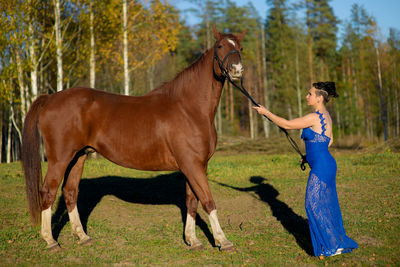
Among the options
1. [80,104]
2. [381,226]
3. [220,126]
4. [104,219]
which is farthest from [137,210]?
[220,126]

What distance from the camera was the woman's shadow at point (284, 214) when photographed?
17.9 ft

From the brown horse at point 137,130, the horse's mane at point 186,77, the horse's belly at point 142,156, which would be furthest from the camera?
the horse's mane at point 186,77

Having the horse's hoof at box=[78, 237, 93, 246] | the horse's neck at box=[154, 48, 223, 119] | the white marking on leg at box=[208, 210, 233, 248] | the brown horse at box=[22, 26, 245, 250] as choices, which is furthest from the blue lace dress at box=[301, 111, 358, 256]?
the horse's hoof at box=[78, 237, 93, 246]

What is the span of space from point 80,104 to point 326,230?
403 centimetres

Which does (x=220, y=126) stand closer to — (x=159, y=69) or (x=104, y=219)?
(x=159, y=69)

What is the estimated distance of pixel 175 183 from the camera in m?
9.92

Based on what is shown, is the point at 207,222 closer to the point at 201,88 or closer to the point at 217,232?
the point at 217,232

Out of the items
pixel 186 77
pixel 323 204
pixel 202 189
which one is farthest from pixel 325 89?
pixel 202 189

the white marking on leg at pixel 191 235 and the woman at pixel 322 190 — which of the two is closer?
the woman at pixel 322 190

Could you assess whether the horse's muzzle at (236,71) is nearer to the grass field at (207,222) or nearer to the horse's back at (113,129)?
the horse's back at (113,129)

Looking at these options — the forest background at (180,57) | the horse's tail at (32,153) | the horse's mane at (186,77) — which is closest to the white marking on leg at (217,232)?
the horse's mane at (186,77)

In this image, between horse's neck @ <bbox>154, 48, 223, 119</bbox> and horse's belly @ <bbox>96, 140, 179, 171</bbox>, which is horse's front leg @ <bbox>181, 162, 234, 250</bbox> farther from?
horse's neck @ <bbox>154, 48, 223, 119</bbox>

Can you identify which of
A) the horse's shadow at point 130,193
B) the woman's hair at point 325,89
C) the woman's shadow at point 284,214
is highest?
the woman's hair at point 325,89

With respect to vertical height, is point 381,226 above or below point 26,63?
below
